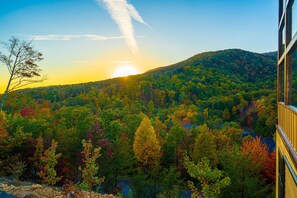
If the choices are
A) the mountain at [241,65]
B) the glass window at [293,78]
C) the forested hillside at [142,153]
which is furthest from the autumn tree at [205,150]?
the mountain at [241,65]

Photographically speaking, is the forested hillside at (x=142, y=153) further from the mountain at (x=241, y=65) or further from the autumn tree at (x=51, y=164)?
the mountain at (x=241, y=65)

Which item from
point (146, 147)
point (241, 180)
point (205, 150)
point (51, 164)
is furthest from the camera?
point (146, 147)

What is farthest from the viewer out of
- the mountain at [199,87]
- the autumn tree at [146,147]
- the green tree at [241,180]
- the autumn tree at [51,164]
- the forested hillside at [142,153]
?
the mountain at [199,87]

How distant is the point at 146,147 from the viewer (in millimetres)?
30031

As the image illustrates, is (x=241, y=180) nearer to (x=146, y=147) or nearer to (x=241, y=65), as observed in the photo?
(x=146, y=147)

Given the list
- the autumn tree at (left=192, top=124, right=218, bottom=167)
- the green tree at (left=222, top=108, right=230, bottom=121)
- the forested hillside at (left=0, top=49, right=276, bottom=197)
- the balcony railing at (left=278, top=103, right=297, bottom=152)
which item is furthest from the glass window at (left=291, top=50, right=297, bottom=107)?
the green tree at (left=222, top=108, right=230, bottom=121)

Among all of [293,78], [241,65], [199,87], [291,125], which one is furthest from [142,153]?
[241,65]

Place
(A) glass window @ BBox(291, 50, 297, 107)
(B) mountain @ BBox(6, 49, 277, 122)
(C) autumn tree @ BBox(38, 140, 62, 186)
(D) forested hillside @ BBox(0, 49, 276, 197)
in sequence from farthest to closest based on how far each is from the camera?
1. (B) mountain @ BBox(6, 49, 277, 122)
2. (D) forested hillside @ BBox(0, 49, 276, 197)
3. (C) autumn tree @ BBox(38, 140, 62, 186)
4. (A) glass window @ BBox(291, 50, 297, 107)

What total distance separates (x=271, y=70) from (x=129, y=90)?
70.6 metres

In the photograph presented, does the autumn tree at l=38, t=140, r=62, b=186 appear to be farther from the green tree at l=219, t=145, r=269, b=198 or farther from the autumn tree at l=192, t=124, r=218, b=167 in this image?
the autumn tree at l=192, t=124, r=218, b=167

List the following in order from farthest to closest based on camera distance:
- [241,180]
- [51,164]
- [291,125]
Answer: [241,180] < [51,164] < [291,125]

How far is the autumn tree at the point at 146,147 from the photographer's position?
97.9 feet

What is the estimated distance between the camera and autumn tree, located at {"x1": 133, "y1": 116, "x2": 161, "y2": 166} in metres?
29.8

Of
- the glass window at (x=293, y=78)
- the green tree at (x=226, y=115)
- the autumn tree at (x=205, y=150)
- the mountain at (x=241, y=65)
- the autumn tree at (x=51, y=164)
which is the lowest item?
the green tree at (x=226, y=115)
